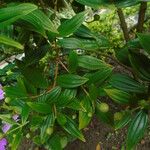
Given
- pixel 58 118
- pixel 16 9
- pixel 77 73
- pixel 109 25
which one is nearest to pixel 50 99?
pixel 58 118

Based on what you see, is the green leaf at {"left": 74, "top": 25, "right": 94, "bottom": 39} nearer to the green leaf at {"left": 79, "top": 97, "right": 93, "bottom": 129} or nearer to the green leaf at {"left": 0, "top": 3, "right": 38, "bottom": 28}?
the green leaf at {"left": 79, "top": 97, "right": 93, "bottom": 129}

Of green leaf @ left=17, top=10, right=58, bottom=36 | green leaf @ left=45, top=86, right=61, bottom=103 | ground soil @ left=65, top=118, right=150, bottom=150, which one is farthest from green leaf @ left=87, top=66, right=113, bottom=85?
ground soil @ left=65, top=118, right=150, bottom=150

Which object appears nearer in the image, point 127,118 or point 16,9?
point 16,9

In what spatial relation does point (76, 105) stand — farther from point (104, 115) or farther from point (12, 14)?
point (12, 14)

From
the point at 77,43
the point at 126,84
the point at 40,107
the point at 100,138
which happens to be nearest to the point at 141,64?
the point at 126,84

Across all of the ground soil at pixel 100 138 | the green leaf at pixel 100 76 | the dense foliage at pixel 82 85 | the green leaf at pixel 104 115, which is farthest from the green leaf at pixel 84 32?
the ground soil at pixel 100 138

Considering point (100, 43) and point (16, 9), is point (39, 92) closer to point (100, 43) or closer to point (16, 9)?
point (100, 43)

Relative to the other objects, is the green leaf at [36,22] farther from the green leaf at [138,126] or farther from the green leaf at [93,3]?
the green leaf at [138,126]

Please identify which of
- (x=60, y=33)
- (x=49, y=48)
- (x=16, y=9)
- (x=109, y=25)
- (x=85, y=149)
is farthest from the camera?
(x=109, y=25)
